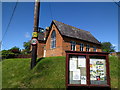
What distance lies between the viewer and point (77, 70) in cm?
518

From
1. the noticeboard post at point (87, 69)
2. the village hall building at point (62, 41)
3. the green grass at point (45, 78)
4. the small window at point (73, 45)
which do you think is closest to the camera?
the noticeboard post at point (87, 69)

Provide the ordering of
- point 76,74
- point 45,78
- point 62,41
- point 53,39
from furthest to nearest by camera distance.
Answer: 1. point 53,39
2. point 62,41
3. point 45,78
4. point 76,74

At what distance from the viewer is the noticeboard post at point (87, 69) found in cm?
511

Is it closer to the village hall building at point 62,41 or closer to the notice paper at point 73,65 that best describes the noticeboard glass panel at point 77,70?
the notice paper at point 73,65

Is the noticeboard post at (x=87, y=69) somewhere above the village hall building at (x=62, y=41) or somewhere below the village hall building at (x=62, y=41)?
below

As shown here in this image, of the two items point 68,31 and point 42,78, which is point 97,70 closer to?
point 42,78

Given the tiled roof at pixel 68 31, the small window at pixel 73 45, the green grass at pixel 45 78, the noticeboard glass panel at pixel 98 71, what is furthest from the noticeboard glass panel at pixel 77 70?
the small window at pixel 73 45

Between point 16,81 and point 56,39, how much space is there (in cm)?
1291

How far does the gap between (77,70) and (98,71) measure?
104cm

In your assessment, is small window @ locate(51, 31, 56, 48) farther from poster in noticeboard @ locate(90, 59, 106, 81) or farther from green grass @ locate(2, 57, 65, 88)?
poster in noticeboard @ locate(90, 59, 106, 81)

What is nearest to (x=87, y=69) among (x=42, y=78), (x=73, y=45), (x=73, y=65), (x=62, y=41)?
(x=73, y=65)

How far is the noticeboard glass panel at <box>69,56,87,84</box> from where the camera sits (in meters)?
5.13

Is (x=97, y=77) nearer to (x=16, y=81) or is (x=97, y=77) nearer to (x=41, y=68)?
(x=41, y=68)

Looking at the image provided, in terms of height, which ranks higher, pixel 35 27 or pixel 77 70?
pixel 35 27
